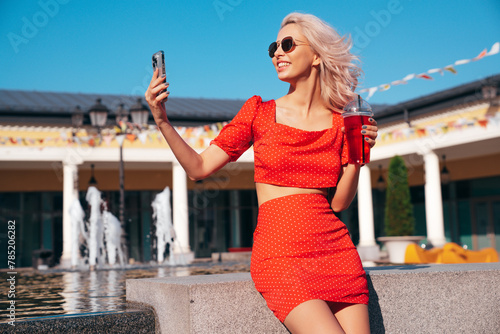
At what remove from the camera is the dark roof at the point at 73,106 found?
1986 cm

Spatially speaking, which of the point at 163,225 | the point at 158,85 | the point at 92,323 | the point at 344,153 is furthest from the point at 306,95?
the point at 163,225

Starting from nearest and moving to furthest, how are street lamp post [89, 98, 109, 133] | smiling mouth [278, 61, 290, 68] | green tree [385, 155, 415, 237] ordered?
1. smiling mouth [278, 61, 290, 68]
2. street lamp post [89, 98, 109, 133]
3. green tree [385, 155, 415, 237]

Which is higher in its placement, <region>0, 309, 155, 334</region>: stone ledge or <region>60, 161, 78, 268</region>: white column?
<region>60, 161, 78, 268</region>: white column

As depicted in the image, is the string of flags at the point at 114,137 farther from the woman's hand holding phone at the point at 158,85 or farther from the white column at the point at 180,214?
the woman's hand holding phone at the point at 158,85

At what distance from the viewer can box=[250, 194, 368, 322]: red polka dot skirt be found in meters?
2.48

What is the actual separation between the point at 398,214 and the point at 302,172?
1485 centimetres

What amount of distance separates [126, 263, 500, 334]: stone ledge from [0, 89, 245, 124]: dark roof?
17.7 metres

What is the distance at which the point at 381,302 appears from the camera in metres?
3.14

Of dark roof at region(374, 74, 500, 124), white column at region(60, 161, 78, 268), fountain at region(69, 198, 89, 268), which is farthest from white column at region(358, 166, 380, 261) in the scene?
white column at region(60, 161, 78, 268)

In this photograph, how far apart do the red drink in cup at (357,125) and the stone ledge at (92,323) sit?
4.60ft

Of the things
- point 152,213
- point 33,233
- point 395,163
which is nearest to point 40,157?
point 33,233

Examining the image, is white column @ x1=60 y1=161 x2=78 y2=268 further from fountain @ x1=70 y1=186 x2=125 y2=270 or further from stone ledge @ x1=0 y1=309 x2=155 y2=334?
stone ledge @ x1=0 y1=309 x2=155 y2=334

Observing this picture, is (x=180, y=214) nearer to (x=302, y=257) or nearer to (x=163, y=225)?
(x=163, y=225)

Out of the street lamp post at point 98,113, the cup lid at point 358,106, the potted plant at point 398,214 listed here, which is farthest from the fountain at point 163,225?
the cup lid at point 358,106
